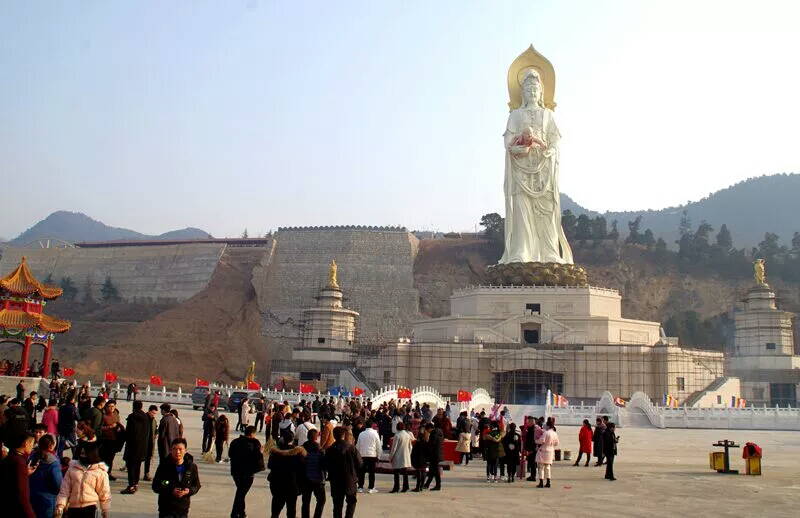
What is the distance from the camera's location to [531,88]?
4166 centimetres

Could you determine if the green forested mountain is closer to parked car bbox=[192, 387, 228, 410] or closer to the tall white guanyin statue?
the tall white guanyin statue

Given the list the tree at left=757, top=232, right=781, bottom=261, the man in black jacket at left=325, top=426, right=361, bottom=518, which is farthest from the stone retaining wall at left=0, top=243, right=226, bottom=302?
the man in black jacket at left=325, top=426, right=361, bottom=518

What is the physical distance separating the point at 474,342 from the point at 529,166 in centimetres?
1037

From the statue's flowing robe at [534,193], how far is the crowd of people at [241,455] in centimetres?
2662

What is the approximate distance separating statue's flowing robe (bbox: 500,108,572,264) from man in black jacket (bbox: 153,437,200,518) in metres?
34.9

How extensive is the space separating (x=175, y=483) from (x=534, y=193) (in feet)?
119

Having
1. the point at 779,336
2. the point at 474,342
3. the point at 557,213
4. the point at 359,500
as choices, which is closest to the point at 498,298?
the point at 474,342

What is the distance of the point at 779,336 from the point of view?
4294 centimetres

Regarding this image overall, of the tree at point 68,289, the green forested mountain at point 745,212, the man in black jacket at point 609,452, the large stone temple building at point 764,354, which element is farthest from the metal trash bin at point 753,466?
the green forested mountain at point 745,212

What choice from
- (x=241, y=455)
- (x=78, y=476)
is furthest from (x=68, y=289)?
(x=78, y=476)

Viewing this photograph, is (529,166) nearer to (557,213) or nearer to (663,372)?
(557,213)

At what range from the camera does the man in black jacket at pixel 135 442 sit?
377 inches

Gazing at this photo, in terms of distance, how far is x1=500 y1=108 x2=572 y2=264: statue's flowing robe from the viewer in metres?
41.2

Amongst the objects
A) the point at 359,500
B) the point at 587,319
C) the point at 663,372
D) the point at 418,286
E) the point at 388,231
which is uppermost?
the point at 388,231
